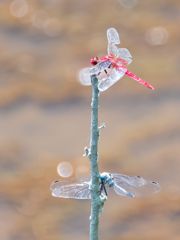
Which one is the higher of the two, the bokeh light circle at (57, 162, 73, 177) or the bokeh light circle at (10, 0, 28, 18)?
the bokeh light circle at (10, 0, 28, 18)

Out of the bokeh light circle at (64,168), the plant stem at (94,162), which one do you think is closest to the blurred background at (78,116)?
the bokeh light circle at (64,168)

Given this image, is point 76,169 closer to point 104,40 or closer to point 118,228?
point 118,228

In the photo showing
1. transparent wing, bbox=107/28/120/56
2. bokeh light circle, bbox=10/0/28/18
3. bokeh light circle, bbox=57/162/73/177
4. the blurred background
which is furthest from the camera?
bokeh light circle, bbox=10/0/28/18

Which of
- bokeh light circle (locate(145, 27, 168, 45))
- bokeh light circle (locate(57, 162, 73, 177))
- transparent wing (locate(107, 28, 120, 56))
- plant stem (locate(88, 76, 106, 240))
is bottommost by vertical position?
plant stem (locate(88, 76, 106, 240))

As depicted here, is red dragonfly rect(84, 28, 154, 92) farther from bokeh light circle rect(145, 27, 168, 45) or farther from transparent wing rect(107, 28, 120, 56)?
bokeh light circle rect(145, 27, 168, 45)

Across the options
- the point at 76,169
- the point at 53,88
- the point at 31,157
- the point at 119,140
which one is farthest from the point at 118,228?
the point at 53,88

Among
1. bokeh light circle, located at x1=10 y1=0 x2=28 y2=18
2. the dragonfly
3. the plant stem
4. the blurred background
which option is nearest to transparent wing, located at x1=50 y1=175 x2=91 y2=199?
the dragonfly

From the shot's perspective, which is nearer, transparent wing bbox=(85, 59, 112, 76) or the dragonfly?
transparent wing bbox=(85, 59, 112, 76)
